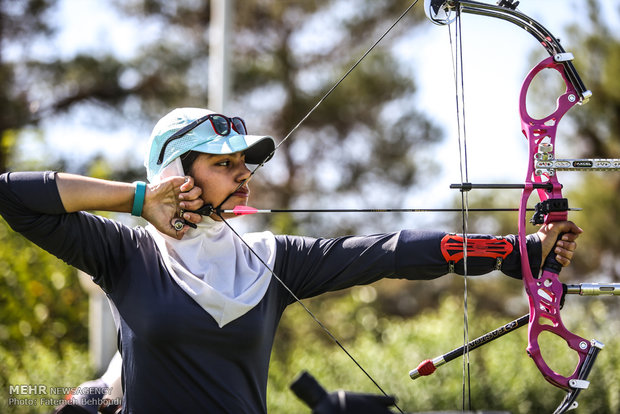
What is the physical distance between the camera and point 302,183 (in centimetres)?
1315

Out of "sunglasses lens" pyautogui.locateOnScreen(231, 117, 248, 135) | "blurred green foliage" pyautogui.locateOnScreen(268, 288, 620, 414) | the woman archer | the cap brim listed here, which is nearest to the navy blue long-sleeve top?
the woman archer

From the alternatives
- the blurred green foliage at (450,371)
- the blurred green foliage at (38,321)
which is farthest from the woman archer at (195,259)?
the blurred green foliage at (450,371)

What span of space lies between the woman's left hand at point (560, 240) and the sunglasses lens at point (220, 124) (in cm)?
106

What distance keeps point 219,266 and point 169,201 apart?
26 cm

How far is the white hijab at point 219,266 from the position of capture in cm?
219

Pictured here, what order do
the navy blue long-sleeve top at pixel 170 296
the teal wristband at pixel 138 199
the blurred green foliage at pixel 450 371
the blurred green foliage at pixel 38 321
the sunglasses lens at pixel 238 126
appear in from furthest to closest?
the blurred green foliage at pixel 450 371, the blurred green foliage at pixel 38 321, the sunglasses lens at pixel 238 126, the teal wristband at pixel 138 199, the navy blue long-sleeve top at pixel 170 296

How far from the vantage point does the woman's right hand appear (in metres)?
2.29

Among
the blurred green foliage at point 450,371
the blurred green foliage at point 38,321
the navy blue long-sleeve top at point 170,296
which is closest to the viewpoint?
the navy blue long-sleeve top at point 170,296

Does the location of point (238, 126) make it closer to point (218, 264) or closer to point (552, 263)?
point (218, 264)

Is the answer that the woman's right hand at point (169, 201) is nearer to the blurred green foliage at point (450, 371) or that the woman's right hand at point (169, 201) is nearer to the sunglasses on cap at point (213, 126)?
the sunglasses on cap at point (213, 126)

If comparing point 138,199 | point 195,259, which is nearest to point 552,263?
point 195,259

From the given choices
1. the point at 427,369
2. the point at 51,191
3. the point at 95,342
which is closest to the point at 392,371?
the point at 95,342

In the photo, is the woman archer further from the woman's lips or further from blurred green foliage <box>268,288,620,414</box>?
blurred green foliage <box>268,288,620,414</box>

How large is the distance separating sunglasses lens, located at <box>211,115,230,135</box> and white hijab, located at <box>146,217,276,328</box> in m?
0.28
